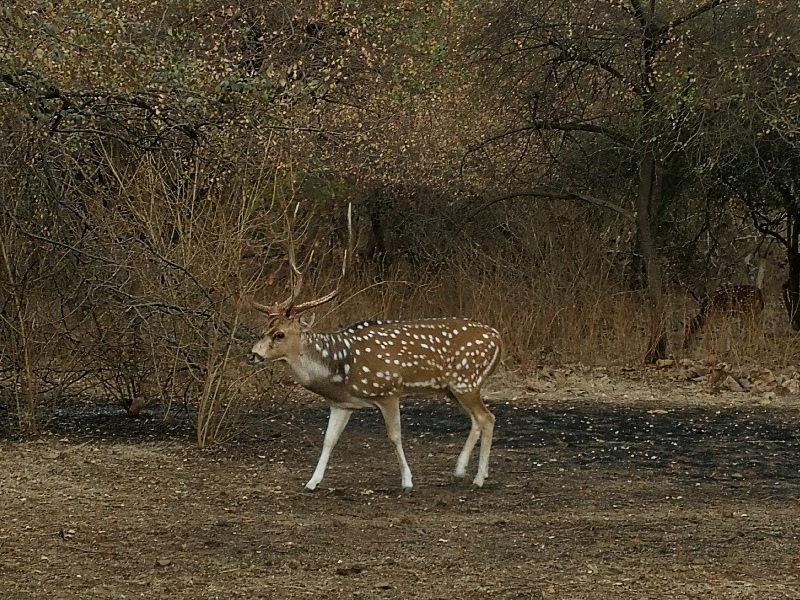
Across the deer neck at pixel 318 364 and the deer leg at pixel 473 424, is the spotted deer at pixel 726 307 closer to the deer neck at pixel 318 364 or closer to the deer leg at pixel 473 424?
the deer leg at pixel 473 424

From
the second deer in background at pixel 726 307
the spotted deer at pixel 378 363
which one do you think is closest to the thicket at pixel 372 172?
the second deer in background at pixel 726 307

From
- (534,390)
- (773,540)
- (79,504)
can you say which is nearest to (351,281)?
(534,390)

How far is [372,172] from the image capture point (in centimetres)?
1802

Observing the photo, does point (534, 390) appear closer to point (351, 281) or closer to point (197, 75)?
point (351, 281)

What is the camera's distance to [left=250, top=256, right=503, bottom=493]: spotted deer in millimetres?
9156

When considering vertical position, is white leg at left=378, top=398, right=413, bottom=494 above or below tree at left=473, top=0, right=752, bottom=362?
below

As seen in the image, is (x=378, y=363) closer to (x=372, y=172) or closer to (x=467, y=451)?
(x=467, y=451)

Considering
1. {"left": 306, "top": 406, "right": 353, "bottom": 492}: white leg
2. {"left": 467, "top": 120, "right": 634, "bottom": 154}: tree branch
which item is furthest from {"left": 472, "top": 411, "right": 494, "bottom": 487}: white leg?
{"left": 467, "top": 120, "right": 634, "bottom": 154}: tree branch

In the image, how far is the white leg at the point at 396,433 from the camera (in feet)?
30.1

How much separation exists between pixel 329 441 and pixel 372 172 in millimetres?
9187

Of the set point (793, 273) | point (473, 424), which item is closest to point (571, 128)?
point (793, 273)

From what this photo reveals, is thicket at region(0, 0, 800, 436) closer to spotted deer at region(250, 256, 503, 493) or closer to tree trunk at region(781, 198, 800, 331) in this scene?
tree trunk at region(781, 198, 800, 331)

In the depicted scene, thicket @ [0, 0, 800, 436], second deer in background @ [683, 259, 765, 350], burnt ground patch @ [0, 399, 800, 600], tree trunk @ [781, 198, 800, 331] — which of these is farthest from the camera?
tree trunk @ [781, 198, 800, 331]

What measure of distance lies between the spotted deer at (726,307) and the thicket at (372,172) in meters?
0.52
